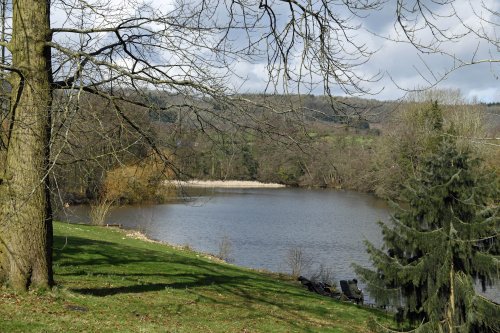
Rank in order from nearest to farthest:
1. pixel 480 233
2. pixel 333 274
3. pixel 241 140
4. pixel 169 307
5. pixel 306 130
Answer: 1. pixel 306 130
2. pixel 241 140
3. pixel 169 307
4. pixel 480 233
5. pixel 333 274

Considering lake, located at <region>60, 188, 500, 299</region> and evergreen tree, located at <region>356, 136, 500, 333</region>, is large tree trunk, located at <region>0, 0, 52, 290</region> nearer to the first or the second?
evergreen tree, located at <region>356, 136, 500, 333</region>

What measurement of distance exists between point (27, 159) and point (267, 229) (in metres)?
23.8

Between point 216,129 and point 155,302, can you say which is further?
point 155,302

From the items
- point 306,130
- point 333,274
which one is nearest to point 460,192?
point 306,130

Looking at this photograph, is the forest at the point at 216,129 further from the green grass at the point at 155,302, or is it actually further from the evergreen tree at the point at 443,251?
the evergreen tree at the point at 443,251

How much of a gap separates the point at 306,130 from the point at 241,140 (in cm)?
100

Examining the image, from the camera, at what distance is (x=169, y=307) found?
7621 millimetres

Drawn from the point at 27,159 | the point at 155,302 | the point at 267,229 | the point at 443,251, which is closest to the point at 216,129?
the point at 27,159

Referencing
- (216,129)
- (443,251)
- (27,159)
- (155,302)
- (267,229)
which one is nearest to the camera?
(27,159)

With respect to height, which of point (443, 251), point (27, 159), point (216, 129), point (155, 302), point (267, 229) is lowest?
point (267, 229)

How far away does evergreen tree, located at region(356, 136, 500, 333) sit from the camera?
8445 mm

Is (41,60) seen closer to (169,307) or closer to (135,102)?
(135,102)

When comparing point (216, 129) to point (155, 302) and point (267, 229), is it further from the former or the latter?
point (267, 229)

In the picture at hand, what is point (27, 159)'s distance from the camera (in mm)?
6438
